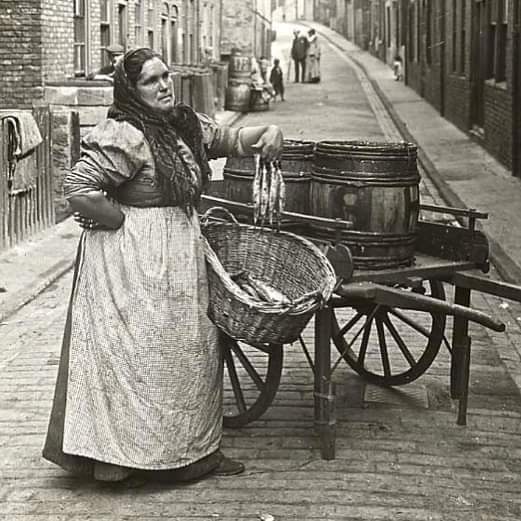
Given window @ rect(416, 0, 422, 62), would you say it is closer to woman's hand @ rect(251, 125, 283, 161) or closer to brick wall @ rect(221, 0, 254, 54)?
brick wall @ rect(221, 0, 254, 54)

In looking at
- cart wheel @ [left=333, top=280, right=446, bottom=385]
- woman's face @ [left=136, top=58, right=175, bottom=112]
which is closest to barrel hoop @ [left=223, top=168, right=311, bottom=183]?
cart wheel @ [left=333, top=280, right=446, bottom=385]

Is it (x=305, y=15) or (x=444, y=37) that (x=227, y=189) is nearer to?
(x=444, y=37)

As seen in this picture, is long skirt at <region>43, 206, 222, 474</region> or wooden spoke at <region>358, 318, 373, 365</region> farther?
wooden spoke at <region>358, 318, 373, 365</region>

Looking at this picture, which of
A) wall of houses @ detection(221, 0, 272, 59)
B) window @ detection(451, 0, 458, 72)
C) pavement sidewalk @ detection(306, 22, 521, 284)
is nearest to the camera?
pavement sidewalk @ detection(306, 22, 521, 284)

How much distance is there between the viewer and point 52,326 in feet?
25.9

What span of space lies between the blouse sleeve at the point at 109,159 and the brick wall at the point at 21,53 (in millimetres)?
10491

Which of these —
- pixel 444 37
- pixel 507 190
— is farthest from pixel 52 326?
pixel 444 37

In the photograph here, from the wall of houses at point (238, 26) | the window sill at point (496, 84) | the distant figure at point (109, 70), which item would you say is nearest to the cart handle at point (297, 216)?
the distant figure at point (109, 70)

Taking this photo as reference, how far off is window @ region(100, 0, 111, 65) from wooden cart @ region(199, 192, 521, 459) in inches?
508

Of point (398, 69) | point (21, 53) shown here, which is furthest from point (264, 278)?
point (398, 69)

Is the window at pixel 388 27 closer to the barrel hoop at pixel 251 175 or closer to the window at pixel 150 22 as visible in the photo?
the window at pixel 150 22

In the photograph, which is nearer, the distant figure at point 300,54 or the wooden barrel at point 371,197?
the wooden barrel at point 371,197

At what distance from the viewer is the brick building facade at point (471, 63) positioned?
16453 mm

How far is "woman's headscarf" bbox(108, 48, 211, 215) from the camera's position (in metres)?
4.63
